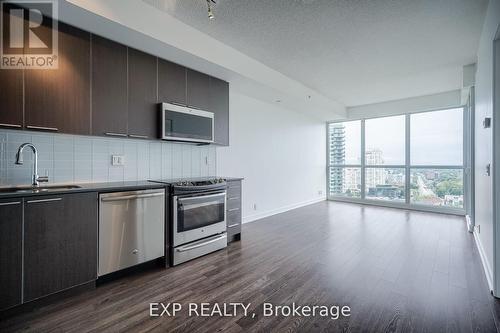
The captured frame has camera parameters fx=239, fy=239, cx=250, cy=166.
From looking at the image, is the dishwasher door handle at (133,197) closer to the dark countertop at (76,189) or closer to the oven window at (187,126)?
the dark countertop at (76,189)

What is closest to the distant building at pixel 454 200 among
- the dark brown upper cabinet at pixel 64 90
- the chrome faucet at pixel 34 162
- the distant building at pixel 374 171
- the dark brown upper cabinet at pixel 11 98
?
the distant building at pixel 374 171

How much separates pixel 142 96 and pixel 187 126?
0.65 metres

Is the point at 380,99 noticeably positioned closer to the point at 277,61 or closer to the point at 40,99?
the point at 277,61

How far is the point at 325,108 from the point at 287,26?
3.48 metres

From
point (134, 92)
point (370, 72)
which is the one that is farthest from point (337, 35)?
point (134, 92)

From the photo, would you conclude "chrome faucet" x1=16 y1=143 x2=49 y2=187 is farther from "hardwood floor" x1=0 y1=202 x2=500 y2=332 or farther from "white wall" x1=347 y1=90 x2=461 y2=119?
"white wall" x1=347 y1=90 x2=461 y2=119

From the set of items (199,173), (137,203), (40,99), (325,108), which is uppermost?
(325,108)

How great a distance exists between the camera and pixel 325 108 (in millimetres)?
5984

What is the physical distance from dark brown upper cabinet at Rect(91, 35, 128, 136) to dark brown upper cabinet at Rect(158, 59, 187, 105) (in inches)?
16.8

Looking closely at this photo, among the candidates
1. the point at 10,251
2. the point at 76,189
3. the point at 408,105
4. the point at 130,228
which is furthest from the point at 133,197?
the point at 408,105

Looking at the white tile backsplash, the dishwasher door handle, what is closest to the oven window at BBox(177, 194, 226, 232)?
the dishwasher door handle

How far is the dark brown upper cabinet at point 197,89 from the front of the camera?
3.28 meters

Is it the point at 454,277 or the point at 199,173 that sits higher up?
the point at 199,173

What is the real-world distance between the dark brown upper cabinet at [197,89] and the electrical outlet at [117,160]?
3.61 ft
